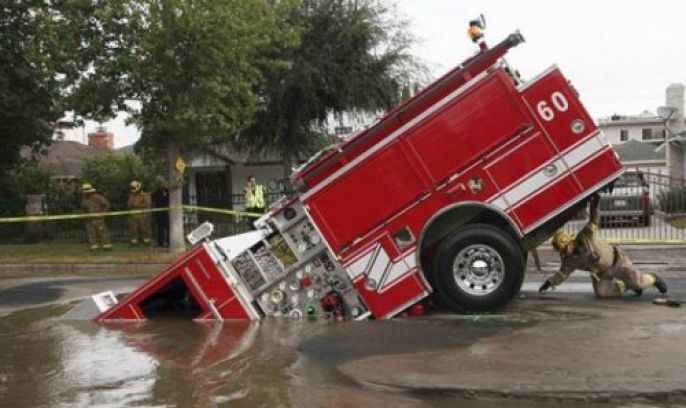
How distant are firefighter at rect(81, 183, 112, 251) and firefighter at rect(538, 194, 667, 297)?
1316 cm

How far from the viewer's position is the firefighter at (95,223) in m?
19.9

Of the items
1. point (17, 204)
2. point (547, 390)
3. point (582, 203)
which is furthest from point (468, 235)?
point (17, 204)

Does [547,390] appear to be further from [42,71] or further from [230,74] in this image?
[42,71]

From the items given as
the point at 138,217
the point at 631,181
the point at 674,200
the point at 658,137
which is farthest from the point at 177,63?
the point at 658,137

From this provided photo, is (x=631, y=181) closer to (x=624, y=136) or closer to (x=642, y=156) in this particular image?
(x=642, y=156)

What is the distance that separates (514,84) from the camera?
8477 mm

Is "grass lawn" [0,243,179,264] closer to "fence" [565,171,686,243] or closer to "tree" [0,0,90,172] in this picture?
"tree" [0,0,90,172]

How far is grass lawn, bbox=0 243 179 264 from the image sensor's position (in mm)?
17625

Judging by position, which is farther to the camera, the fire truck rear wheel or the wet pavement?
the fire truck rear wheel

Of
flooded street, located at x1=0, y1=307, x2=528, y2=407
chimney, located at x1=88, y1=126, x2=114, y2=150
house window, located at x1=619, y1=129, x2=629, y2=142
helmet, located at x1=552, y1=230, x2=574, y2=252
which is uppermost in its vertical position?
chimney, located at x1=88, y1=126, x2=114, y2=150

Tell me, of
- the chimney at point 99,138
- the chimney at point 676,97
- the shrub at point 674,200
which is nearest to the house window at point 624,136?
the chimney at point 676,97

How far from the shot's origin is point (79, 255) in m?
18.9

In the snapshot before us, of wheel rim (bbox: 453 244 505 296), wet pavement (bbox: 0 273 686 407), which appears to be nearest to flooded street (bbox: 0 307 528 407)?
wet pavement (bbox: 0 273 686 407)

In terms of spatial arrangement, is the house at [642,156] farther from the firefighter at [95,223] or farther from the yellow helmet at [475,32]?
the yellow helmet at [475,32]
